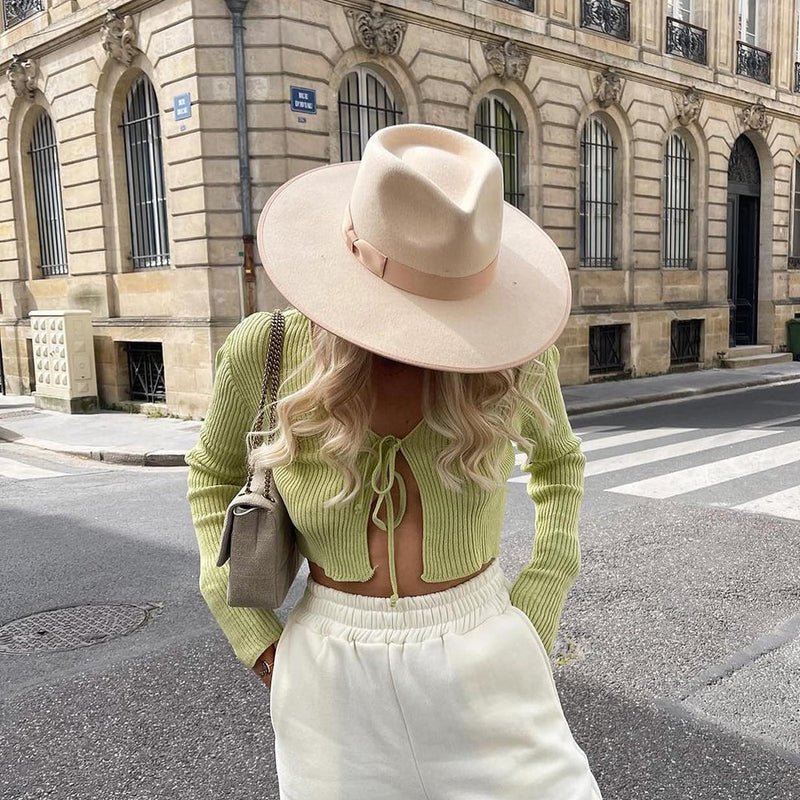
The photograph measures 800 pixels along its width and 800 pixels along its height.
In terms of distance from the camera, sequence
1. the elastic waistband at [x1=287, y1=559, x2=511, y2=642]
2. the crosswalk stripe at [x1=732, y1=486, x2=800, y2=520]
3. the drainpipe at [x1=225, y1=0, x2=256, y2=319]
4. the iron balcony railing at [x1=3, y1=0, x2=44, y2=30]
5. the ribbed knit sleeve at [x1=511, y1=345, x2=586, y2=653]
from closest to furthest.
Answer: the elastic waistband at [x1=287, y1=559, x2=511, y2=642] → the ribbed knit sleeve at [x1=511, y1=345, x2=586, y2=653] → the crosswalk stripe at [x1=732, y1=486, x2=800, y2=520] → the drainpipe at [x1=225, y1=0, x2=256, y2=319] → the iron balcony railing at [x1=3, y1=0, x2=44, y2=30]

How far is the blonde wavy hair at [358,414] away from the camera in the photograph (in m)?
1.50

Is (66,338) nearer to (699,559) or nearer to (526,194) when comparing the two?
(526,194)

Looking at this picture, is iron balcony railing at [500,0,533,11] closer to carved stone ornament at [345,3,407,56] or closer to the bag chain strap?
carved stone ornament at [345,3,407,56]

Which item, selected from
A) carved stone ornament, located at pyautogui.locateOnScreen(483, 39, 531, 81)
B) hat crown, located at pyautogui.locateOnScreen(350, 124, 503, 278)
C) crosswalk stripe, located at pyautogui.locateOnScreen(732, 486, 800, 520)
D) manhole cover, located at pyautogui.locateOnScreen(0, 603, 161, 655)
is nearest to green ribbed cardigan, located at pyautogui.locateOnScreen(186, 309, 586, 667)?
hat crown, located at pyautogui.locateOnScreen(350, 124, 503, 278)

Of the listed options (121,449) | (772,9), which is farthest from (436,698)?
(772,9)

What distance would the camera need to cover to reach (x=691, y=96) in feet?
57.7

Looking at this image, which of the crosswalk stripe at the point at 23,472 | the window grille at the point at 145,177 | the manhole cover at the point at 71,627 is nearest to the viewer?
the manhole cover at the point at 71,627

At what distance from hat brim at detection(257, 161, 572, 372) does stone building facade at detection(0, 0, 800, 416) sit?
33.5 feet

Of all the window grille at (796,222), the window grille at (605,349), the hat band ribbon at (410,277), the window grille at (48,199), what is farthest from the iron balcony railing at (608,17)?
the hat band ribbon at (410,277)

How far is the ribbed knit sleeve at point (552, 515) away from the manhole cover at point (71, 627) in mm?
3104

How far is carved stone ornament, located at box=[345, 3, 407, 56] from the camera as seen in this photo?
12.3m

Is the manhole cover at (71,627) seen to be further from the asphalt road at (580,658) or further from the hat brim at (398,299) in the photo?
the hat brim at (398,299)

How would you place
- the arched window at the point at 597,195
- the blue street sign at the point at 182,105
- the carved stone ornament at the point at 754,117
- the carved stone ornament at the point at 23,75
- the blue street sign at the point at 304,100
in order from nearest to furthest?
the blue street sign at the point at 182,105 < the blue street sign at the point at 304,100 < the carved stone ornament at the point at 23,75 < the arched window at the point at 597,195 < the carved stone ornament at the point at 754,117

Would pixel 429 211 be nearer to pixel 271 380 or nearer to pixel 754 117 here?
pixel 271 380
